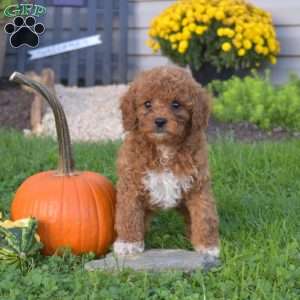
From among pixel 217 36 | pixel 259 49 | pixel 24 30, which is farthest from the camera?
pixel 217 36

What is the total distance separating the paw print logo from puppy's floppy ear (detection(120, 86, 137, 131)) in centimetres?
338

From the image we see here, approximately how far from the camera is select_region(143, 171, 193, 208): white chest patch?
3893mm

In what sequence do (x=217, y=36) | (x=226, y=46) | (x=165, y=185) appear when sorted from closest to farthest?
(x=165, y=185) < (x=226, y=46) < (x=217, y=36)

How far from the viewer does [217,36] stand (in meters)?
8.24

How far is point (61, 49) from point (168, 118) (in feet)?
20.0

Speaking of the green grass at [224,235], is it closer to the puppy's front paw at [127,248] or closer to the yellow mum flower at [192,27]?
the puppy's front paw at [127,248]

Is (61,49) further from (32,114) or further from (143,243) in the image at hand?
(143,243)

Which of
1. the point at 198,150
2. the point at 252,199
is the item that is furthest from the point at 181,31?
the point at 198,150

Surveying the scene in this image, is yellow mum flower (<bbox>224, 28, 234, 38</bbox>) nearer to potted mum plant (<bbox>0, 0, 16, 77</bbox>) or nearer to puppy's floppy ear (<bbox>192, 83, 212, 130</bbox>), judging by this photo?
potted mum plant (<bbox>0, 0, 16, 77</bbox>)

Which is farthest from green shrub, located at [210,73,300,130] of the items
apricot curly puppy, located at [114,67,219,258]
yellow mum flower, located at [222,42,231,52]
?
apricot curly puppy, located at [114,67,219,258]

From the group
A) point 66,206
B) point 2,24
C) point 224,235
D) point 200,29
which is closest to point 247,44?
point 200,29

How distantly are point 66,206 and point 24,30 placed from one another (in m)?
3.97

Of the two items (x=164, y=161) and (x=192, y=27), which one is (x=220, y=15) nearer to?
(x=192, y=27)

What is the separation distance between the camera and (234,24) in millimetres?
8203
